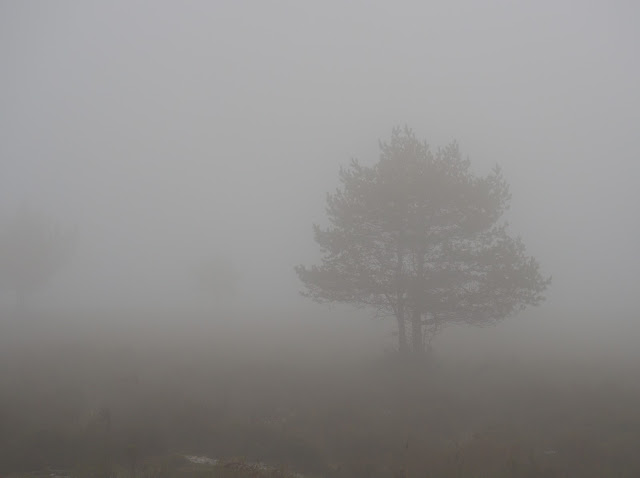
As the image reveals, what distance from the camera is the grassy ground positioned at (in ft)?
30.3

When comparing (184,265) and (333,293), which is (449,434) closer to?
(333,293)

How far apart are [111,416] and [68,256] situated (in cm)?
3684

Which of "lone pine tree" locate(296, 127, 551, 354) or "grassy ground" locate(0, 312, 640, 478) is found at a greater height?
"lone pine tree" locate(296, 127, 551, 354)

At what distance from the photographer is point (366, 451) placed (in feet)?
33.2

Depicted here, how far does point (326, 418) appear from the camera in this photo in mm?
12094

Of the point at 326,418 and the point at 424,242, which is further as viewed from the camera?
the point at 424,242

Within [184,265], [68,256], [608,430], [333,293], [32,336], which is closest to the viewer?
[608,430]

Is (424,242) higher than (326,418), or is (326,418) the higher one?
(424,242)

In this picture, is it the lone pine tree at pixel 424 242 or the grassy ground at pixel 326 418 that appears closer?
the grassy ground at pixel 326 418

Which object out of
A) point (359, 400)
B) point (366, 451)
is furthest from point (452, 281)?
point (366, 451)

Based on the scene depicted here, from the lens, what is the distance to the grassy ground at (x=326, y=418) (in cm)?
925

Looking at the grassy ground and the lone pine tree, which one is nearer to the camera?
the grassy ground

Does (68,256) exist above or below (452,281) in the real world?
above

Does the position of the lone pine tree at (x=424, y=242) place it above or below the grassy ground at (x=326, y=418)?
above
